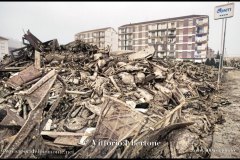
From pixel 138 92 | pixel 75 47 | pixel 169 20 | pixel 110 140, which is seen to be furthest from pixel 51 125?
pixel 169 20

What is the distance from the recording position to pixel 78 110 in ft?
19.5

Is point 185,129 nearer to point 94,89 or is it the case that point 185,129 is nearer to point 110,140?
point 110,140

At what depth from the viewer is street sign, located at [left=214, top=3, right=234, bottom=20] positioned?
9.81 meters

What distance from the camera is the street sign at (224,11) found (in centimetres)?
981

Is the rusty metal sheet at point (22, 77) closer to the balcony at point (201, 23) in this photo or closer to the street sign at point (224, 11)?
the street sign at point (224, 11)

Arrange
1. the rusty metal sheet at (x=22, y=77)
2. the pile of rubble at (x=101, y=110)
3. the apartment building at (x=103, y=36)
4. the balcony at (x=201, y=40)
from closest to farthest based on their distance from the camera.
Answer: the pile of rubble at (x=101, y=110) < the rusty metal sheet at (x=22, y=77) < the balcony at (x=201, y=40) < the apartment building at (x=103, y=36)

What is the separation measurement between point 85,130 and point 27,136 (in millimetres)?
1347

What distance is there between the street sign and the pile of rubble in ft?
11.4

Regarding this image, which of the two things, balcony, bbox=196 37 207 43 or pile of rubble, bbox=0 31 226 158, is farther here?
balcony, bbox=196 37 207 43

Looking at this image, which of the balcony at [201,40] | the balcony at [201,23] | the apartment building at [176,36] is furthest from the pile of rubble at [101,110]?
the balcony at [201,23]

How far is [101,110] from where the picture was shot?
4688mm

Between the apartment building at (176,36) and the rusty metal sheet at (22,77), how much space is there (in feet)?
140

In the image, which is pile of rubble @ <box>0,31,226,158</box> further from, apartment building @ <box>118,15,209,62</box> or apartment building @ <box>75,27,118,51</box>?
apartment building @ <box>75,27,118,51</box>

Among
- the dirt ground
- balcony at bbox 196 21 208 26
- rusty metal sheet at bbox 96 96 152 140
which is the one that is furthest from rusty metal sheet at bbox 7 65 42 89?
balcony at bbox 196 21 208 26
